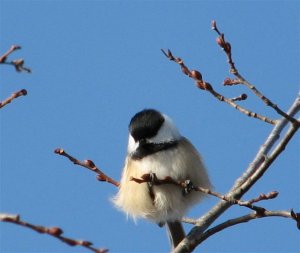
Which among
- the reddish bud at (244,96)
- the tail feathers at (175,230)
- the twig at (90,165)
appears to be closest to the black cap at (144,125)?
the twig at (90,165)

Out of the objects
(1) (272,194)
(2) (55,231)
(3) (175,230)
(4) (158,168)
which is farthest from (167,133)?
(2) (55,231)

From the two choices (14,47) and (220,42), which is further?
(220,42)

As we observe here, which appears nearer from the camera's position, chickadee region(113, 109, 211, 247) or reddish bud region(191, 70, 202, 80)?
reddish bud region(191, 70, 202, 80)

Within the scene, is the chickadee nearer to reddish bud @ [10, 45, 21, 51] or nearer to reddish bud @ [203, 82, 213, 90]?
reddish bud @ [203, 82, 213, 90]

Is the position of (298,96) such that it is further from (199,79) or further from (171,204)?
(171,204)

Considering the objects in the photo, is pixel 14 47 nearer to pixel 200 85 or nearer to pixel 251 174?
pixel 200 85

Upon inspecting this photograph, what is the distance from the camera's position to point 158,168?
168 inches

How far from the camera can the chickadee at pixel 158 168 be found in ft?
14.2

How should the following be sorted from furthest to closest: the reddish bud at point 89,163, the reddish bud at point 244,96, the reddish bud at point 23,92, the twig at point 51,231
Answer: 1. the reddish bud at point 89,163
2. the reddish bud at point 244,96
3. the reddish bud at point 23,92
4. the twig at point 51,231

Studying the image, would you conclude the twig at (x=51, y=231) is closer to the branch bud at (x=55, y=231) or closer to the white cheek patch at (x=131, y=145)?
the branch bud at (x=55, y=231)

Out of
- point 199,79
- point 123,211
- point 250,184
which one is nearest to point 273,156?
point 250,184

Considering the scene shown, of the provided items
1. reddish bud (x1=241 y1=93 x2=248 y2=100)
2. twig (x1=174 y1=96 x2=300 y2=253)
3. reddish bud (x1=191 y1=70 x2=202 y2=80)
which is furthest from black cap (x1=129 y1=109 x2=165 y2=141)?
reddish bud (x1=191 y1=70 x2=202 y2=80)

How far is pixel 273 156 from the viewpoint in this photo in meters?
2.80

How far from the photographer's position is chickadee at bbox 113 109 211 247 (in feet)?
14.2
